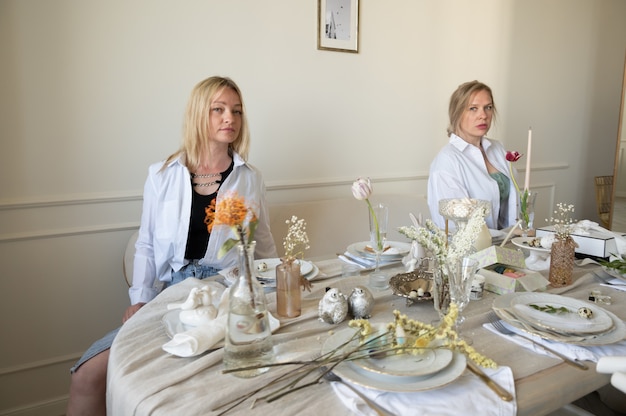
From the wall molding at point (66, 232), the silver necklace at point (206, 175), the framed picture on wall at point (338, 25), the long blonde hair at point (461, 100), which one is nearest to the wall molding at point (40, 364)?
the wall molding at point (66, 232)

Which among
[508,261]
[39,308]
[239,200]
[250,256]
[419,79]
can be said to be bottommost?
[39,308]

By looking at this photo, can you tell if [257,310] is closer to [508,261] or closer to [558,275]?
[508,261]

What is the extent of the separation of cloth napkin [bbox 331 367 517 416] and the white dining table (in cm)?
2

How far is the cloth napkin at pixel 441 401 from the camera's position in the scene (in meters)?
A: 0.85

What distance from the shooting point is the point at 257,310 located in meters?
0.99

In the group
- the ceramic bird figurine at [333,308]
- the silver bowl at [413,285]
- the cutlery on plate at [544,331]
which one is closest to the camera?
the cutlery on plate at [544,331]

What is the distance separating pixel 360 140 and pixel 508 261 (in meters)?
1.75

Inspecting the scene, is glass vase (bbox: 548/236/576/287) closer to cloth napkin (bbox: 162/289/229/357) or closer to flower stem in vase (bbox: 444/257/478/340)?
flower stem in vase (bbox: 444/257/478/340)

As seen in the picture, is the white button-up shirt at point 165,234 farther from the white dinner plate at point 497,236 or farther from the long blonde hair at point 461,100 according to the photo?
the long blonde hair at point 461,100

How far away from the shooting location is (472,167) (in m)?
2.61

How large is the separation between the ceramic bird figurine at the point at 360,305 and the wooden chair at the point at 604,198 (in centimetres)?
362

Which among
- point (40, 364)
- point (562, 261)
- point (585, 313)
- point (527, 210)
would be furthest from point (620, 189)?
point (40, 364)

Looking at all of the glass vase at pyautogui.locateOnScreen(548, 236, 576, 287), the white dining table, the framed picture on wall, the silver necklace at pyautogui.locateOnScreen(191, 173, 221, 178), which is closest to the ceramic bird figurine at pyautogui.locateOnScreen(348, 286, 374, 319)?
the white dining table

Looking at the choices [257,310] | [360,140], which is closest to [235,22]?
[360,140]
